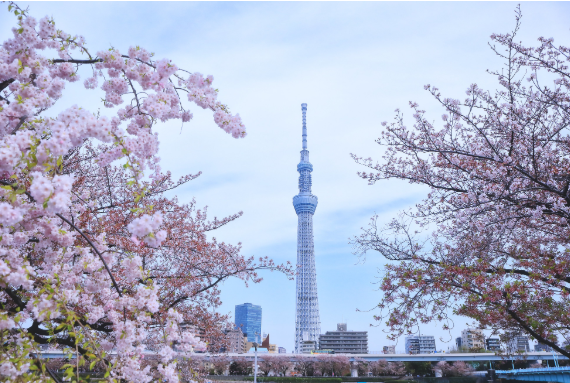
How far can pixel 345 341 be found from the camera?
107875mm

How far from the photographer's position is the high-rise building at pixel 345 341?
10706 cm

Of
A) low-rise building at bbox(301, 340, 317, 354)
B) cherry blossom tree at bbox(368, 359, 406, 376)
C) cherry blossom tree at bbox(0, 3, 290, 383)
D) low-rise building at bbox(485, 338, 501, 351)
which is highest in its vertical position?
cherry blossom tree at bbox(0, 3, 290, 383)

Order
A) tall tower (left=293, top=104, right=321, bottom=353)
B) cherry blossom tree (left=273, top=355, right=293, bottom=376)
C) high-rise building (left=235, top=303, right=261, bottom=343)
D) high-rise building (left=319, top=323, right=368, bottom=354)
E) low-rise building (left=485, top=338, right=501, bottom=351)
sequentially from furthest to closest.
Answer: high-rise building (left=235, top=303, right=261, bottom=343) < high-rise building (left=319, top=323, right=368, bottom=354) < tall tower (left=293, top=104, right=321, bottom=353) < cherry blossom tree (left=273, top=355, right=293, bottom=376) < low-rise building (left=485, top=338, right=501, bottom=351)

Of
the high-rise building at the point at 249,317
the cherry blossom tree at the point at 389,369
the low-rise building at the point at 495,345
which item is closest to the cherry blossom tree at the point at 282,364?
the cherry blossom tree at the point at 389,369

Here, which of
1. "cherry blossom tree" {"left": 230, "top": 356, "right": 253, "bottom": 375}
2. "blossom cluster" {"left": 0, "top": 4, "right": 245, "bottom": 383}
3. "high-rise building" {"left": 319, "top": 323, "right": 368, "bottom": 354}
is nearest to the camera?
"blossom cluster" {"left": 0, "top": 4, "right": 245, "bottom": 383}

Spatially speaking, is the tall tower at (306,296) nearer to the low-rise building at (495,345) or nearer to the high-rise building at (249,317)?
the low-rise building at (495,345)

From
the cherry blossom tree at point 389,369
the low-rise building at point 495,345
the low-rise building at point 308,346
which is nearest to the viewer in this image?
the low-rise building at point 495,345

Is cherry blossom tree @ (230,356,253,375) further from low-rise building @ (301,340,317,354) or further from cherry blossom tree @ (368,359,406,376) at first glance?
cherry blossom tree @ (368,359,406,376)

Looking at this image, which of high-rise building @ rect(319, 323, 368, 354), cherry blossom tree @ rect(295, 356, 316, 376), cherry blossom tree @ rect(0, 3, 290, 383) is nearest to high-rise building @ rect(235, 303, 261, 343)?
high-rise building @ rect(319, 323, 368, 354)

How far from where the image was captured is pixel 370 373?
74.9 meters

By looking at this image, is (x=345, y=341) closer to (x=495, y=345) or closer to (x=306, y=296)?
(x=306, y=296)

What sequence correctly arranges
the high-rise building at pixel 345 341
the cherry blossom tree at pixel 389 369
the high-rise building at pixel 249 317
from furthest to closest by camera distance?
the high-rise building at pixel 249 317, the high-rise building at pixel 345 341, the cherry blossom tree at pixel 389 369

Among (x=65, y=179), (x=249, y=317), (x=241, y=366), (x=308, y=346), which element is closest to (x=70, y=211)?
(x=65, y=179)

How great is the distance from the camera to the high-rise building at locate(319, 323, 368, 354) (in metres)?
107
